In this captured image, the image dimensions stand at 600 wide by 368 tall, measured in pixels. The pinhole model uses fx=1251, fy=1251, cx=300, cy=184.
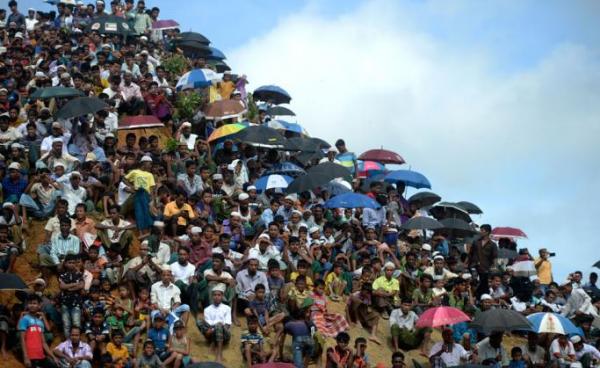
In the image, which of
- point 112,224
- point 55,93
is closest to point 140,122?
point 55,93

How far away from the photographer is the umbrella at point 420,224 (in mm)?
29062

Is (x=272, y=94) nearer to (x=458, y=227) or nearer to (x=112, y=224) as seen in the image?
(x=458, y=227)

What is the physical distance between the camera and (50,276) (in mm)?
23375

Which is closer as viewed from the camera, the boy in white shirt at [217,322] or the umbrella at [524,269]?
the boy in white shirt at [217,322]

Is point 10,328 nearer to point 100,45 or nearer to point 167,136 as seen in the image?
point 167,136

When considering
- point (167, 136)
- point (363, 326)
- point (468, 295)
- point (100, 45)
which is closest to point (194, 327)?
point (363, 326)

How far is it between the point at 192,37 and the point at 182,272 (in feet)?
60.2

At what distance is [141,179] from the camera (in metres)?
26.1

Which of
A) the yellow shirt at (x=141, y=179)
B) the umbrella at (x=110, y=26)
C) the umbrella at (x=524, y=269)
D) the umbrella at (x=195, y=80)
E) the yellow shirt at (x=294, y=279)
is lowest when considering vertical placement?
the yellow shirt at (x=294, y=279)

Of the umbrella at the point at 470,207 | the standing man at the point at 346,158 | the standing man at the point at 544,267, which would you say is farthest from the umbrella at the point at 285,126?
the standing man at the point at 544,267

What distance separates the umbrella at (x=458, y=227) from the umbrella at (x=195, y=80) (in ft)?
24.6

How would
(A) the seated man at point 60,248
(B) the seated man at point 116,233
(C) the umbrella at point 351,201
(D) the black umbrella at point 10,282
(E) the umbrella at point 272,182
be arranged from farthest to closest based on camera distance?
(E) the umbrella at point 272,182 < (C) the umbrella at point 351,201 < (B) the seated man at point 116,233 < (A) the seated man at point 60,248 < (D) the black umbrella at point 10,282

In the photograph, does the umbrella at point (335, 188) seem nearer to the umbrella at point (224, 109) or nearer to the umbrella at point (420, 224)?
the umbrella at point (420, 224)

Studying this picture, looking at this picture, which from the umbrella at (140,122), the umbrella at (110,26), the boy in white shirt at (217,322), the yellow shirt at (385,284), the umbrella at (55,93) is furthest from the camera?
the umbrella at (110,26)
